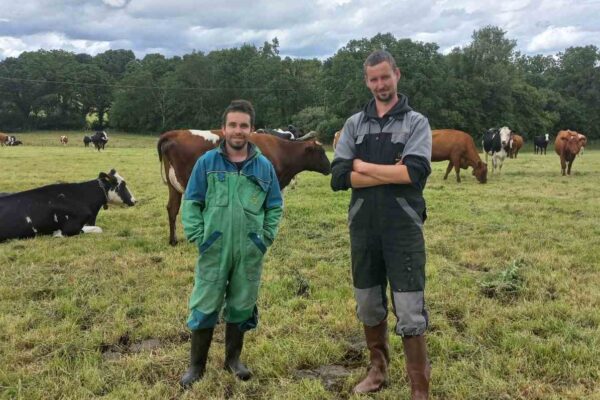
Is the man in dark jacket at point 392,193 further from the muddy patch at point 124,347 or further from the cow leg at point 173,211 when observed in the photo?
the cow leg at point 173,211

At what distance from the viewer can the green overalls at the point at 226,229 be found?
10.8ft

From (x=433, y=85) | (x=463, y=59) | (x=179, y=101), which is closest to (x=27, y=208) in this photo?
(x=433, y=85)

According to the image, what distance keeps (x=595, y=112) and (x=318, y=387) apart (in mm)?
71397

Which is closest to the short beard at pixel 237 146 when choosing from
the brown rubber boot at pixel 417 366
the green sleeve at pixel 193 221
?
the green sleeve at pixel 193 221

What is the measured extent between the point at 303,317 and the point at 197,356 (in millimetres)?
1315

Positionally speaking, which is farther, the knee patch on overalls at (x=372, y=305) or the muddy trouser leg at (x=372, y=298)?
the knee patch on overalls at (x=372, y=305)

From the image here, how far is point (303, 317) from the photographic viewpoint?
4.61 meters

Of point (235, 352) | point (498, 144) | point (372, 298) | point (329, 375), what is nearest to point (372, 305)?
point (372, 298)

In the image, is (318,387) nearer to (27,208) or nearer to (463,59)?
(27,208)

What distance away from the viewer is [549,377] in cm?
353

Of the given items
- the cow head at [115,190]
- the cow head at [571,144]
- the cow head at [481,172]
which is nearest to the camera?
the cow head at [115,190]

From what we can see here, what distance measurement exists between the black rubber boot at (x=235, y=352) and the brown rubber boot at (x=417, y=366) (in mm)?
1181

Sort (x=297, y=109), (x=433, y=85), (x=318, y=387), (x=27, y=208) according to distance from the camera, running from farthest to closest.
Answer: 1. (x=297, y=109)
2. (x=433, y=85)
3. (x=27, y=208)
4. (x=318, y=387)

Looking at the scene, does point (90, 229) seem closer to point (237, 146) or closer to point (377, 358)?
point (237, 146)
